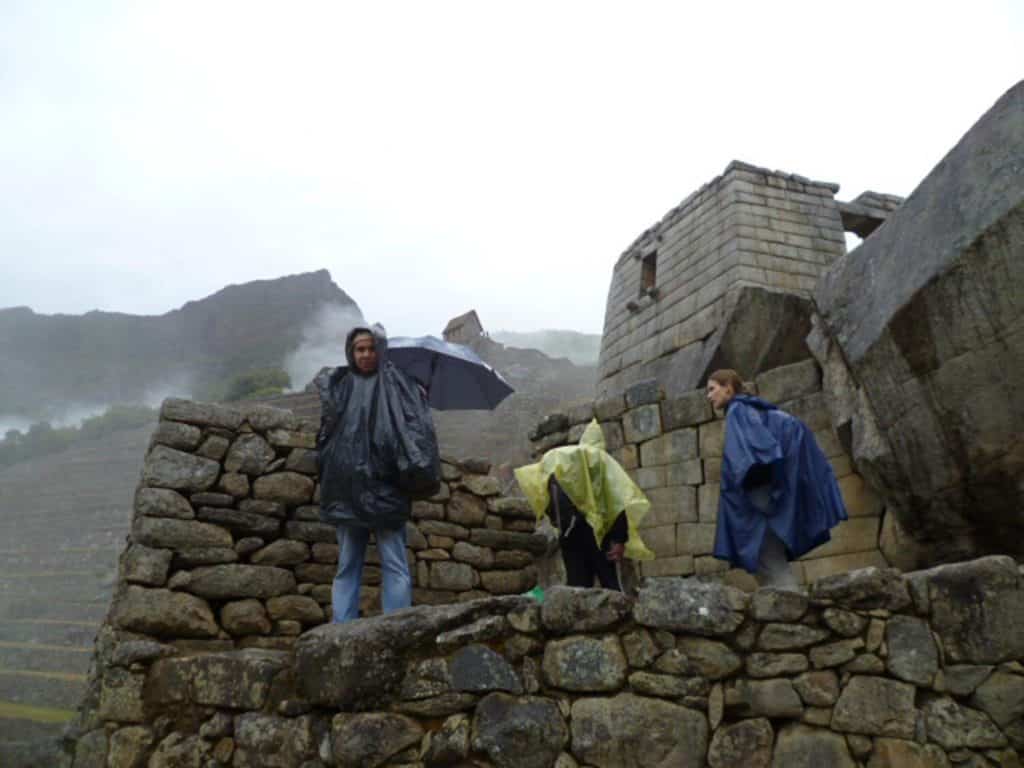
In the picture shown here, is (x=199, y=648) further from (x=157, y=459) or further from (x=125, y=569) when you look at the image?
(x=157, y=459)

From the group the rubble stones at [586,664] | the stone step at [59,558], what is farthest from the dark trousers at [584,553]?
the stone step at [59,558]

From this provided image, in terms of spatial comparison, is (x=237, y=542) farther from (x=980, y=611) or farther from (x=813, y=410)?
(x=813, y=410)

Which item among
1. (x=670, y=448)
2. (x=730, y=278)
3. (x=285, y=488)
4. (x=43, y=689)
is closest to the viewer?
(x=285, y=488)

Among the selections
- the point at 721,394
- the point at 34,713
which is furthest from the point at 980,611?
the point at 34,713

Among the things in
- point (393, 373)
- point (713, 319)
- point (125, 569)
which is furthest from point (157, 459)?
point (713, 319)

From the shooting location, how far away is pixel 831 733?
2.63 metres

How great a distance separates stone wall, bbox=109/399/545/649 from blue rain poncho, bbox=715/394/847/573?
7.66ft

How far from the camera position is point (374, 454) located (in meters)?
3.90

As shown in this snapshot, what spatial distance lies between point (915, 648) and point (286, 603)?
11.3 feet

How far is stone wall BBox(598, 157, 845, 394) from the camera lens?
29.7ft

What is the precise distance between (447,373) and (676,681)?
438cm

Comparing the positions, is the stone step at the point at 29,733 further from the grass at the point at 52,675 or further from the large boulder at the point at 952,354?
the large boulder at the point at 952,354

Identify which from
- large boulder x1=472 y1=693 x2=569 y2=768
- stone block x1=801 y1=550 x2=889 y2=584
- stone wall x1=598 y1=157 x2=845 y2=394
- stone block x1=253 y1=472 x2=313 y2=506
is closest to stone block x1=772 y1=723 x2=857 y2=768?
large boulder x1=472 y1=693 x2=569 y2=768

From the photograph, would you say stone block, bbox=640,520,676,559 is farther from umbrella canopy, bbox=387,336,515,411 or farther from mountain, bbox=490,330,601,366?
mountain, bbox=490,330,601,366
